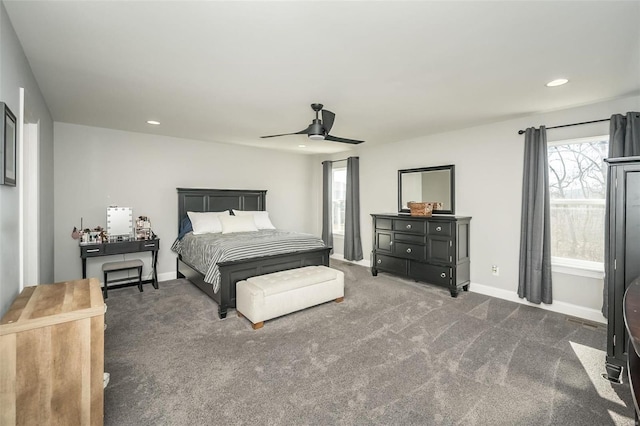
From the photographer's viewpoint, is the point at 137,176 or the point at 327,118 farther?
the point at 137,176

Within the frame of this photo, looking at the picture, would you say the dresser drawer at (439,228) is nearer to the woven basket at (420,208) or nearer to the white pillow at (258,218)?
the woven basket at (420,208)

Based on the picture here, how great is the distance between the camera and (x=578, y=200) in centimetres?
348

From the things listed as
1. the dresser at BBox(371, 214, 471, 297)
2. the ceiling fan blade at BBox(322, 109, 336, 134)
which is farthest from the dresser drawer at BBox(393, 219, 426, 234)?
the ceiling fan blade at BBox(322, 109, 336, 134)

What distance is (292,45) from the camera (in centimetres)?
207

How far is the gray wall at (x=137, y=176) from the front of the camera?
422 cm

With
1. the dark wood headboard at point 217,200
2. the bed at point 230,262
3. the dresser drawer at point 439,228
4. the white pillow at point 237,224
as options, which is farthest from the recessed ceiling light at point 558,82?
the dark wood headboard at point 217,200

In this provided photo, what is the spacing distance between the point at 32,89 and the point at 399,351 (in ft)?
12.8

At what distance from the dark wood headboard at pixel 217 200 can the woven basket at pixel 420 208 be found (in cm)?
289

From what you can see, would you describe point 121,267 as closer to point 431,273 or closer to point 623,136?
point 431,273

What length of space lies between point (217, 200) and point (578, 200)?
5.26 metres

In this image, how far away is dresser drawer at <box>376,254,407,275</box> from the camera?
188 inches

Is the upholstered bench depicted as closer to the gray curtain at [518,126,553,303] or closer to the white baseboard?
the white baseboard

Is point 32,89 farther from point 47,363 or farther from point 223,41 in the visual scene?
point 47,363

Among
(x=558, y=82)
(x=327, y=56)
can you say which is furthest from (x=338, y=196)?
(x=327, y=56)
